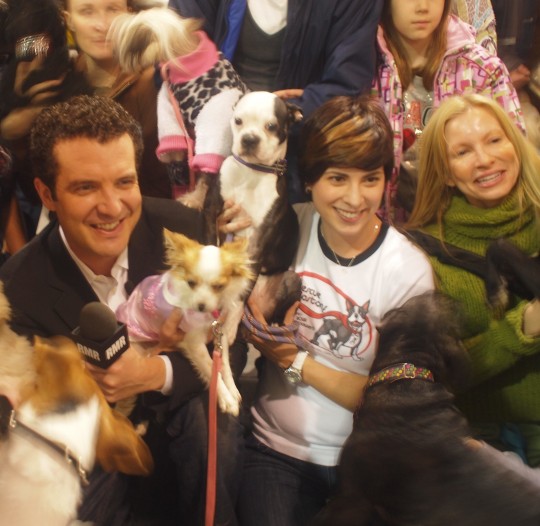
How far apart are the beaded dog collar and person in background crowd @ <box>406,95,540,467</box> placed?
16cm

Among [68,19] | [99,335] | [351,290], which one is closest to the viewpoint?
[99,335]

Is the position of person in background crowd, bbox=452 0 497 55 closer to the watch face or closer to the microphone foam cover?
the watch face

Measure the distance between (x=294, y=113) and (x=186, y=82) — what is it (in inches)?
6.8

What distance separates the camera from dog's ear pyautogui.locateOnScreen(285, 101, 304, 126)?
89 centimetres

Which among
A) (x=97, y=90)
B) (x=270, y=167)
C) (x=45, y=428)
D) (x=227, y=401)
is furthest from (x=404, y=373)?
(x=97, y=90)

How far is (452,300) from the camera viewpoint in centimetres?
96

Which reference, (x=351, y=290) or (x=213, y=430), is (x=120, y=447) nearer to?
(x=213, y=430)

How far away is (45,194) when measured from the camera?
80 cm

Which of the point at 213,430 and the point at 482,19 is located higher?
the point at 482,19

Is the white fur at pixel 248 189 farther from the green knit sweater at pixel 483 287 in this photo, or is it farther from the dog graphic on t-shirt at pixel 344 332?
the green knit sweater at pixel 483 287

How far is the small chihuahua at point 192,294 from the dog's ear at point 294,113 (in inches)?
8.4

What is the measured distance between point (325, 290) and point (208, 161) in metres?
0.29

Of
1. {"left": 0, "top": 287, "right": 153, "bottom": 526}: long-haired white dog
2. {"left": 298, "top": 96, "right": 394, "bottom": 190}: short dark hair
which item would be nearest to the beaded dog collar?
{"left": 298, "top": 96, "right": 394, "bottom": 190}: short dark hair

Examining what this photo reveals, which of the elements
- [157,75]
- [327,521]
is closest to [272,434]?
[327,521]
